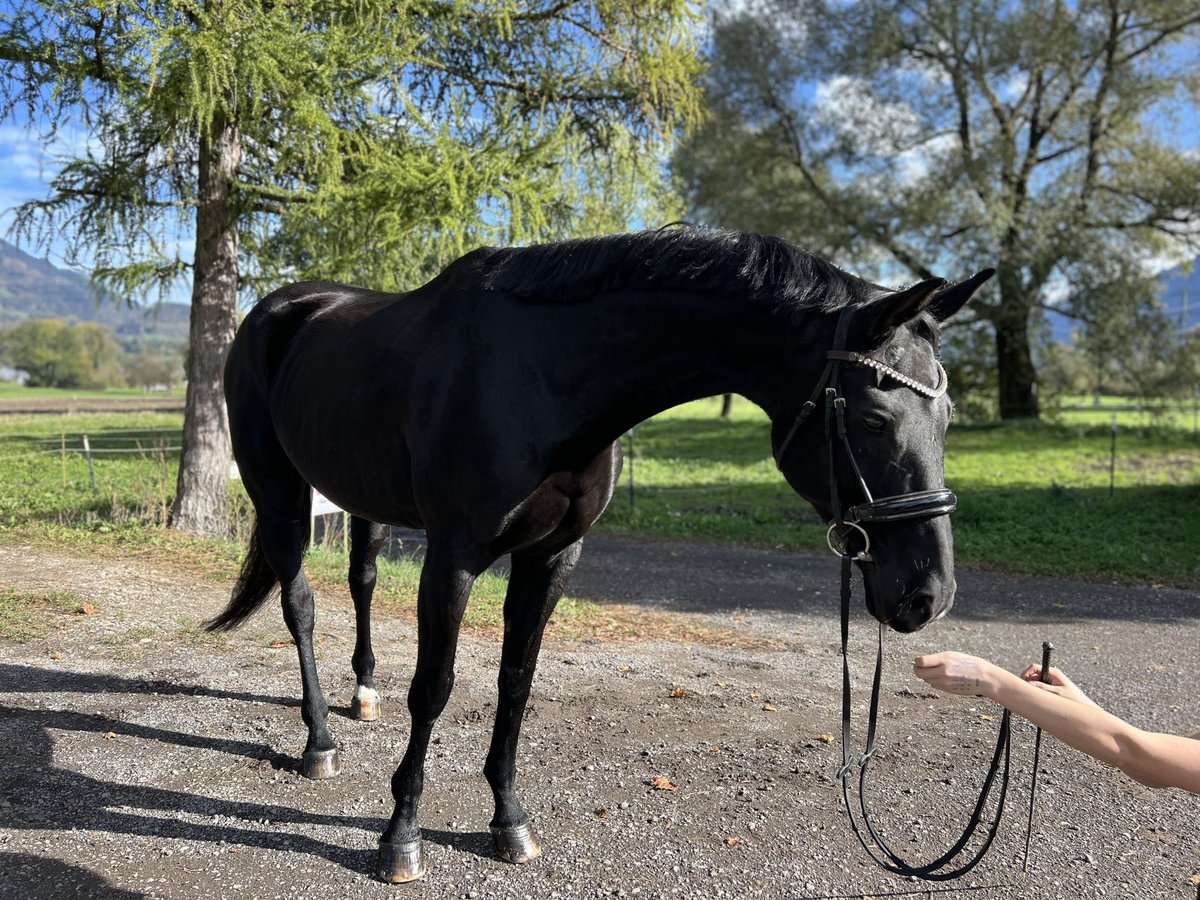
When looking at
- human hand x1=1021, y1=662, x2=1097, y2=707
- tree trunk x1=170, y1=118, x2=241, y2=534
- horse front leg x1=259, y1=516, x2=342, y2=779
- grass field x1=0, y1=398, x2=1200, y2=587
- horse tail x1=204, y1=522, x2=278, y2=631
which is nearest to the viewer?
human hand x1=1021, y1=662, x2=1097, y2=707

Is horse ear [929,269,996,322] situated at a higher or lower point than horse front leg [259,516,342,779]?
higher

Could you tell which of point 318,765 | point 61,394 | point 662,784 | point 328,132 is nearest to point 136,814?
point 318,765

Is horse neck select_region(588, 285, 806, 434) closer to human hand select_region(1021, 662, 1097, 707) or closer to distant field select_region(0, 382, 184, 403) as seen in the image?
human hand select_region(1021, 662, 1097, 707)

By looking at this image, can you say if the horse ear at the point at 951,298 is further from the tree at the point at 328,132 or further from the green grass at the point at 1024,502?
the green grass at the point at 1024,502

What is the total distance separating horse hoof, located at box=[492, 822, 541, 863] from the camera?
3.00 metres

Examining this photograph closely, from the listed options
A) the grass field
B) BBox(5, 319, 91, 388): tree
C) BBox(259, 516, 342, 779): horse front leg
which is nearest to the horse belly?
BBox(259, 516, 342, 779): horse front leg

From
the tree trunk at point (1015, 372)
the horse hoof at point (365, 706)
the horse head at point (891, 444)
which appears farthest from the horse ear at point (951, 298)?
the tree trunk at point (1015, 372)

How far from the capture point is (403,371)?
3.04 m

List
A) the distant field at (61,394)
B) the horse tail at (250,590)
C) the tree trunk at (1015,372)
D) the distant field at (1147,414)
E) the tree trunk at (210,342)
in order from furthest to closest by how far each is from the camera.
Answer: the distant field at (61,394) → the tree trunk at (1015,372) → the distant field at (1147,414) → the tree trunk at (210,342) → the horse tail at (250,590)

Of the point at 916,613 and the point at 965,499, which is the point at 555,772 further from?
the point at 965,499

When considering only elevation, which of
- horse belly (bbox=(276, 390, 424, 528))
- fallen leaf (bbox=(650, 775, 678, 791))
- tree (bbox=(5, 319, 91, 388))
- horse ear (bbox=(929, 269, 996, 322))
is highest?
tree (bbox=(5, 319, 91, 388))

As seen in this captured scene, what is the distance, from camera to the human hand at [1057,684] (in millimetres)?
1934

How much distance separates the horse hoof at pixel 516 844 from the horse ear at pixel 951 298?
2.28 metres

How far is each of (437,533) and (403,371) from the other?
636 mm
